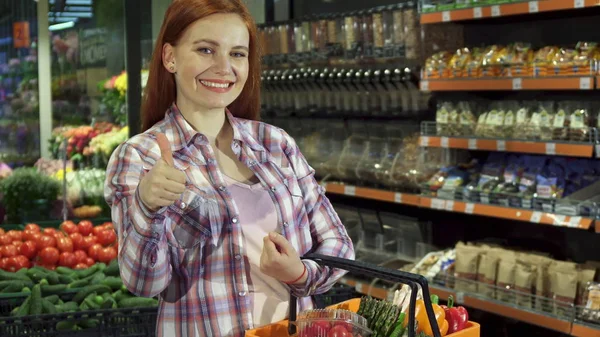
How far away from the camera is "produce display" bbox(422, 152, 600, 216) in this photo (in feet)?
14.0

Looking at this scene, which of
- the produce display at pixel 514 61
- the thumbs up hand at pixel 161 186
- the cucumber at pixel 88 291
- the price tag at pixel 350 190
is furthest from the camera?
the price tag at pixel 350 190

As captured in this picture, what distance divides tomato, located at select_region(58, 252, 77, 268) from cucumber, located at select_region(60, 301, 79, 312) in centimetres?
75

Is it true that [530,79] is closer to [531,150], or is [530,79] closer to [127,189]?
[531,150]

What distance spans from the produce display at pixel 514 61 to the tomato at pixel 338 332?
287cm

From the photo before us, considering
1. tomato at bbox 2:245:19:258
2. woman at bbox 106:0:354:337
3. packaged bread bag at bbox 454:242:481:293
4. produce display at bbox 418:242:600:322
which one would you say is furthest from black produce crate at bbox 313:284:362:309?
tomato at bbox 2:245:19:258

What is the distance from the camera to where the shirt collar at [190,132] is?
1.76m

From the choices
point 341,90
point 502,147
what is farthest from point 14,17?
point 502,147

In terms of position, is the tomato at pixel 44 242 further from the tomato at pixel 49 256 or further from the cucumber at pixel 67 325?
the cucumber at pixel 67 325

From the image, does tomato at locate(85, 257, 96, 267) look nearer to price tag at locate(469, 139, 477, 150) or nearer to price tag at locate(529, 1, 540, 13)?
price tag at locate(469, 139, 477, 150)

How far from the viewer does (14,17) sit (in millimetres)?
6070

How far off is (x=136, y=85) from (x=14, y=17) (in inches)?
38.7

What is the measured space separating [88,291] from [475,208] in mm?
2183

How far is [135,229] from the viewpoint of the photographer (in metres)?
1.52

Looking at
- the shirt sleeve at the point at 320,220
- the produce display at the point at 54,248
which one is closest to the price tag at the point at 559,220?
the produce display at the point at 54,248
